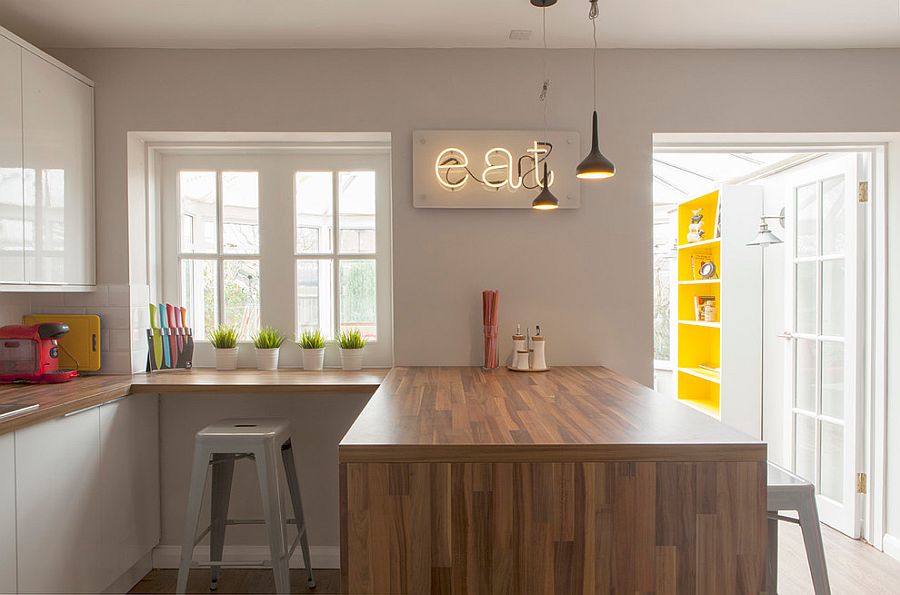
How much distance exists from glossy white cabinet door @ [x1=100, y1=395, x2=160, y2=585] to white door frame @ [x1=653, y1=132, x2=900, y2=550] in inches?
113

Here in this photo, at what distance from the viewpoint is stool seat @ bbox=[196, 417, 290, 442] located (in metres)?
2.42

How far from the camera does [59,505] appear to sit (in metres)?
2.17

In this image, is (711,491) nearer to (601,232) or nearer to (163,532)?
(601,232)

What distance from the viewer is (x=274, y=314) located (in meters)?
3.21

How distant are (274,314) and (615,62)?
220 cm

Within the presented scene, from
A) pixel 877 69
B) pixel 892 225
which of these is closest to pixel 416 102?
pixel 877 69

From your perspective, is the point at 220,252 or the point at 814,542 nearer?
the point at 814,542

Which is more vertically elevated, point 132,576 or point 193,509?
point 193,509

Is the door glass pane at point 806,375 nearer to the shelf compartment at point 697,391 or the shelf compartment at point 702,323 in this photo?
the shelf compartment at point 702,323

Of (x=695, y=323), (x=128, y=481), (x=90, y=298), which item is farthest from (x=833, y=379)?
(x=90, y=298)

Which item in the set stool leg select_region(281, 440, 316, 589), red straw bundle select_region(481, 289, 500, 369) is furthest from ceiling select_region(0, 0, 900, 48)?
stool leg select_region(281, 440, 316, 589)

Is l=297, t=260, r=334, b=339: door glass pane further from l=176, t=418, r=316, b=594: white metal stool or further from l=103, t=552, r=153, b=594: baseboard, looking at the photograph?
l=103, t=552, r=153, b=594: baseboard

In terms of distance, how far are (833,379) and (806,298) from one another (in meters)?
0.52

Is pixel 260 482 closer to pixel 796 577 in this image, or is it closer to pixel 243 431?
pixel 243 431
